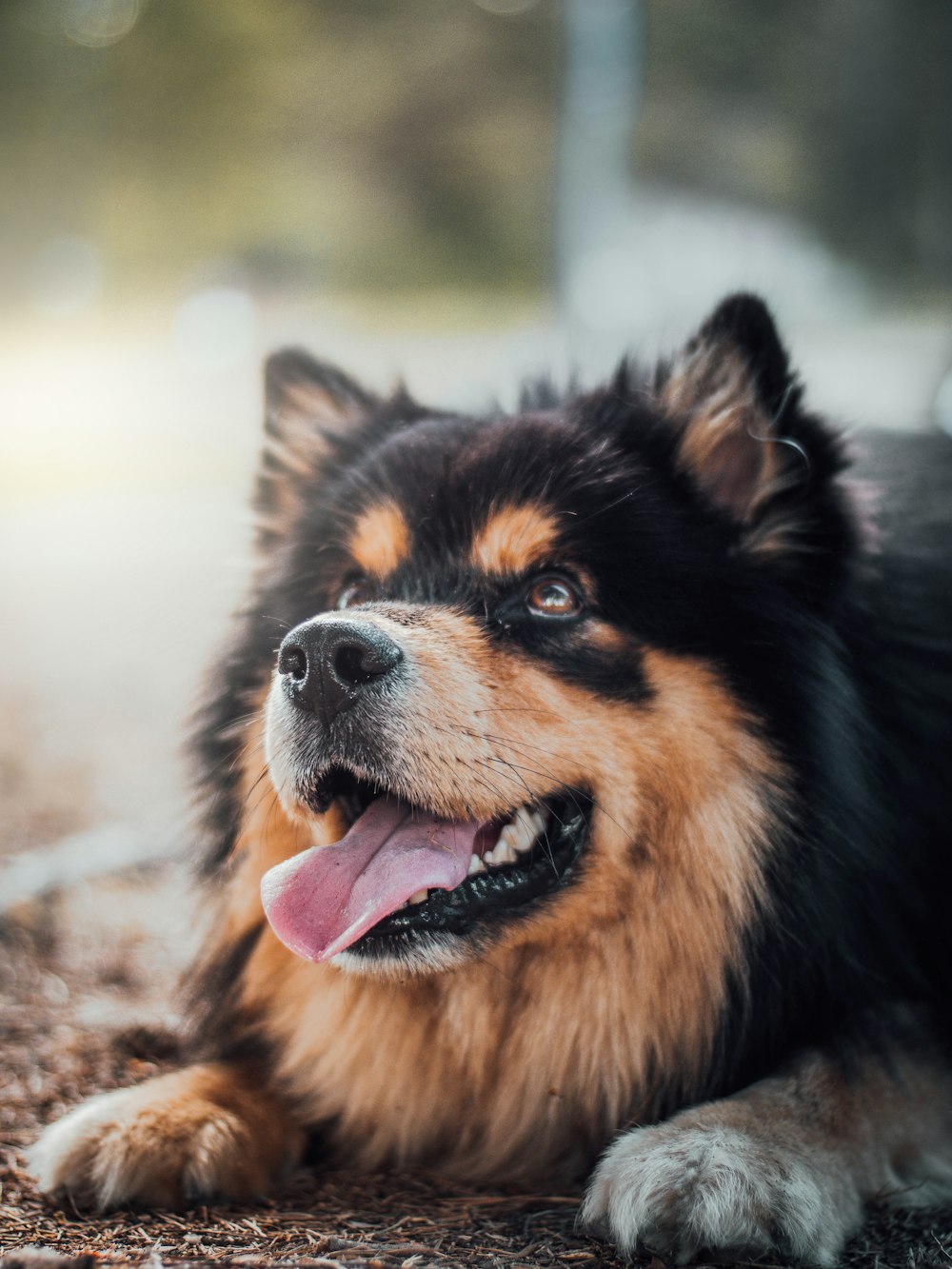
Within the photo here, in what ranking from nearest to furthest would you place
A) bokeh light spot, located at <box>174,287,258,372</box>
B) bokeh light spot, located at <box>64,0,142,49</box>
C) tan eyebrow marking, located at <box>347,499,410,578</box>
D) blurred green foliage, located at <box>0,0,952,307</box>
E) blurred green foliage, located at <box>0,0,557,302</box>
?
tan eyebrow marking, located at <box>347,499,410,578</box>
bokeh light spot, located at <box>64,0,142,49</box>
blurred green foliage, located at <box>0,0,952,307</box>
blurred green foliage, located at <box>0,0,557,302</box>
bokeh light spot, located at <box>174,287,258,372</box>

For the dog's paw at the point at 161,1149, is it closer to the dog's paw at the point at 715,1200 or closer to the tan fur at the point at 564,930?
the tan fur at the point at 564,930

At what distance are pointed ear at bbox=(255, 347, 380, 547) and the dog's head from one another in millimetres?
422

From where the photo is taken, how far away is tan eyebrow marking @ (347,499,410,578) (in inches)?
86.7

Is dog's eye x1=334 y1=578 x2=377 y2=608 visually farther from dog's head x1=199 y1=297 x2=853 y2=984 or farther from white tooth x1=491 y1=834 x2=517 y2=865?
white tooth x1=491 y1=834 x2=517 y2=865

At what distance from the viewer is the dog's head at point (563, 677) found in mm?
1871

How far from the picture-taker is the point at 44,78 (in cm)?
1023

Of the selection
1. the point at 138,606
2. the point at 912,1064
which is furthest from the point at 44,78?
the point at 912,1064

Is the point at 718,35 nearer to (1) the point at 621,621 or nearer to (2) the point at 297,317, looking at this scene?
A: (2) the point at 297,317

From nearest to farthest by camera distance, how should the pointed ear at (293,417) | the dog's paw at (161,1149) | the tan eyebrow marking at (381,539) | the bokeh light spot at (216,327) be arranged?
the dog's paw at (161,1149) < the tan eyebrow marking at (381,539) < the pointed ear at (293,417) < the bokeh light spot at (216,327)

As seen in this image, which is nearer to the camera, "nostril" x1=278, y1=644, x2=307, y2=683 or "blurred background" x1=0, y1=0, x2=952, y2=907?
"nostril" x1=278, y1=644, x2=307, y2=683

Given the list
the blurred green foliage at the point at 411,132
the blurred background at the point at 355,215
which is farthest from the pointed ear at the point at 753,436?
the blurred green foliage at the point at 411,132

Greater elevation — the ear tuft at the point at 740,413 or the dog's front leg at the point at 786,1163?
the ear tuft at the point at 740,413

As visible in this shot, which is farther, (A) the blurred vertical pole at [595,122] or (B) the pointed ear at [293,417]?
(A) the blurred vertical pole at [595,122]

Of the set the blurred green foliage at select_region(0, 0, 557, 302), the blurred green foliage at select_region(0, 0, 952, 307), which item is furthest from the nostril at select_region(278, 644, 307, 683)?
the blurred green foliage at select_region(0, 0, 557, 302)
